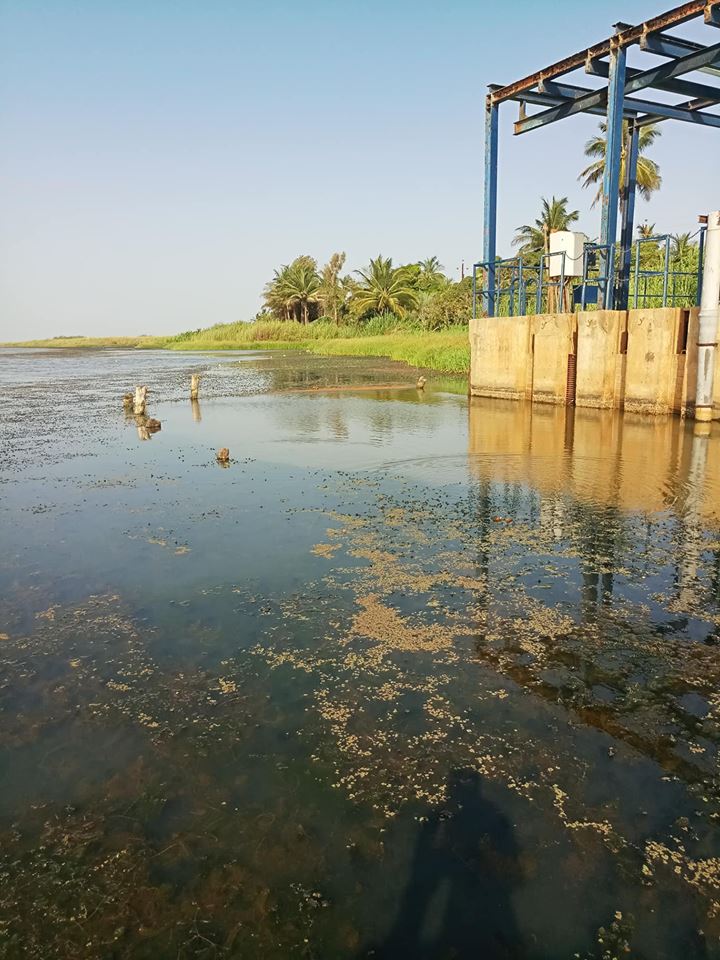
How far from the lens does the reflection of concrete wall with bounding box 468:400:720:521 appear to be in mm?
9391

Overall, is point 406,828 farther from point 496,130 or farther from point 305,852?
point 496,130

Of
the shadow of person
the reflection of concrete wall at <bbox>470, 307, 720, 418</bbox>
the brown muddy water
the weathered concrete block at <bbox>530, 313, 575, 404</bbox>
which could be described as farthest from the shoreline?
the shadow of person

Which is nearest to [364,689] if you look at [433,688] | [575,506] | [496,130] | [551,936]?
[433,688]

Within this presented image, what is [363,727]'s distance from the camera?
407 centimetres

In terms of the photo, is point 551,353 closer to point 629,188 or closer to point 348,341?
point 629,188

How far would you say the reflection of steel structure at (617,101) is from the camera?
1583 cm

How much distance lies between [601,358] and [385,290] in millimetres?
47970

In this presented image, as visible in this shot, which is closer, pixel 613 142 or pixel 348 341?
pixel 613 142

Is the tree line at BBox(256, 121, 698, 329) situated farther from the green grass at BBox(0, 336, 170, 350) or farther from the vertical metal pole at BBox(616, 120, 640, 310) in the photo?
the green grass at BBox(0, 336, 170, 350)

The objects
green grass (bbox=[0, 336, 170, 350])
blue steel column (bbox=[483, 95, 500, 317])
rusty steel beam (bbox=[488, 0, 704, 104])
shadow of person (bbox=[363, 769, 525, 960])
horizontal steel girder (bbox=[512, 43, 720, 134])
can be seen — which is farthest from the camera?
green grass (bbox=[0, 336, 170, 350])

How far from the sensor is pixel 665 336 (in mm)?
15305

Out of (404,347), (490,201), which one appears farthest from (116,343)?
(490,201)

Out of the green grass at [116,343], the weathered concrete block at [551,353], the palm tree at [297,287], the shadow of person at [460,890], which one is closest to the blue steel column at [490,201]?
the weathered concrete block at [551,353]

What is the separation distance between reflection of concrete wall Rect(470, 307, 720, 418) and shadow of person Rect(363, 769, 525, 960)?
46.8ft
